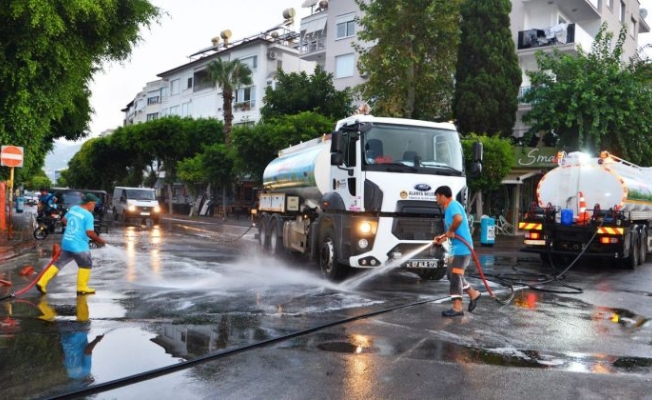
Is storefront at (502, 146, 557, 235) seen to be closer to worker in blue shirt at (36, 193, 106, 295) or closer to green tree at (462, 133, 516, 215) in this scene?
green tree at (462, 133, 516, 215)

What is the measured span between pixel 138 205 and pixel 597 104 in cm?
2332

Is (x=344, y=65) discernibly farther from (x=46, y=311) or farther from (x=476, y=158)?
(x=46, y=311)

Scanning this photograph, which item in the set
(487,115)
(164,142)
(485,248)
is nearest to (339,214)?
(485,248)

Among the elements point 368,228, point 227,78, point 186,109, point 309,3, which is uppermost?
point 309,3

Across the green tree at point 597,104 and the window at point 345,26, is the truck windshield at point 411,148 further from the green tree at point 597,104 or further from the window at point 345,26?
the window at point 345,26

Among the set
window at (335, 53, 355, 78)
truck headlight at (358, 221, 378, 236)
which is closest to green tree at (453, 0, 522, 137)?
window at (335, 53, 355, 78)

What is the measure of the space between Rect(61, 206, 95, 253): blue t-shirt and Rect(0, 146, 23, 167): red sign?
7.38 meters

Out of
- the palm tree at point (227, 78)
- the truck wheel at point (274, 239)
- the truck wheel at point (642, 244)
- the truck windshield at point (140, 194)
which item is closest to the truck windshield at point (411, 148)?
the truck wheel at point (274, 239)

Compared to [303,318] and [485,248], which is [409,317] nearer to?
[303,318]

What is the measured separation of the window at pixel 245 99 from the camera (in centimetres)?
5234

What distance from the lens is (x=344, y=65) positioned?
137ft

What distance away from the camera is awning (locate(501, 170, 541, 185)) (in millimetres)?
28047

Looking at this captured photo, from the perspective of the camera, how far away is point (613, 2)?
38219 millimetres

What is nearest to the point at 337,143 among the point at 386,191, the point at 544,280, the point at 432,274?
the point at 386,191
